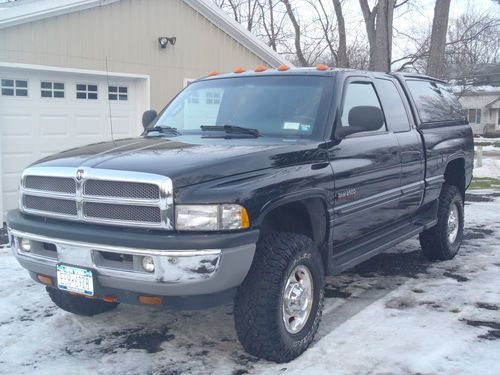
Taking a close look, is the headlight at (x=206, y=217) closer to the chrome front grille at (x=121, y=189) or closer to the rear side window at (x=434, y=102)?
the chrome front grille at (x=121, y=189)

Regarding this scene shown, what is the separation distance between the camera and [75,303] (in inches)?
183

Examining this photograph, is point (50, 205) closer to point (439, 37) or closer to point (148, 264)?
point (148, 264)

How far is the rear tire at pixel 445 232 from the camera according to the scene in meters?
6.48

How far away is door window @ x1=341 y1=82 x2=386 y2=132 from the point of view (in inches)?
187

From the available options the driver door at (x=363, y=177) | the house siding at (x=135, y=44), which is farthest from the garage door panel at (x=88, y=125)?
the driver door at (x=363, y=177)

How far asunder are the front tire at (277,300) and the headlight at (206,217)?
44 centimetres

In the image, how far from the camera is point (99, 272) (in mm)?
3572

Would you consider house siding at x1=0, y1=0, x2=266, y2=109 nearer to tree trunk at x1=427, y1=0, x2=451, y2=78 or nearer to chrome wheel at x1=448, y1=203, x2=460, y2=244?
chrome wheel at x1=448, y1=203, x2=460, y2=244

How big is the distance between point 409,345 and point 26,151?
7.35m

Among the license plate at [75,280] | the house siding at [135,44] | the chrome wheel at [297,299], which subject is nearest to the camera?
the license plate at [75,280]

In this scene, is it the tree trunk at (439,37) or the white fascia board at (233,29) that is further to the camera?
the tree trunk at (439,37)

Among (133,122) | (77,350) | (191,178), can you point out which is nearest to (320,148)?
(191,178)

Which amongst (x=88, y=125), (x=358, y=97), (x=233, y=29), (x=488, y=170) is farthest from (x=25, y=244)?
Result: (x=488, y=170)

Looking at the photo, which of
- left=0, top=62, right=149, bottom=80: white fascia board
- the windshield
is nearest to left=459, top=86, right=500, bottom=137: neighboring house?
left=0, top=62, right=149, bottom=80: white fascia board
